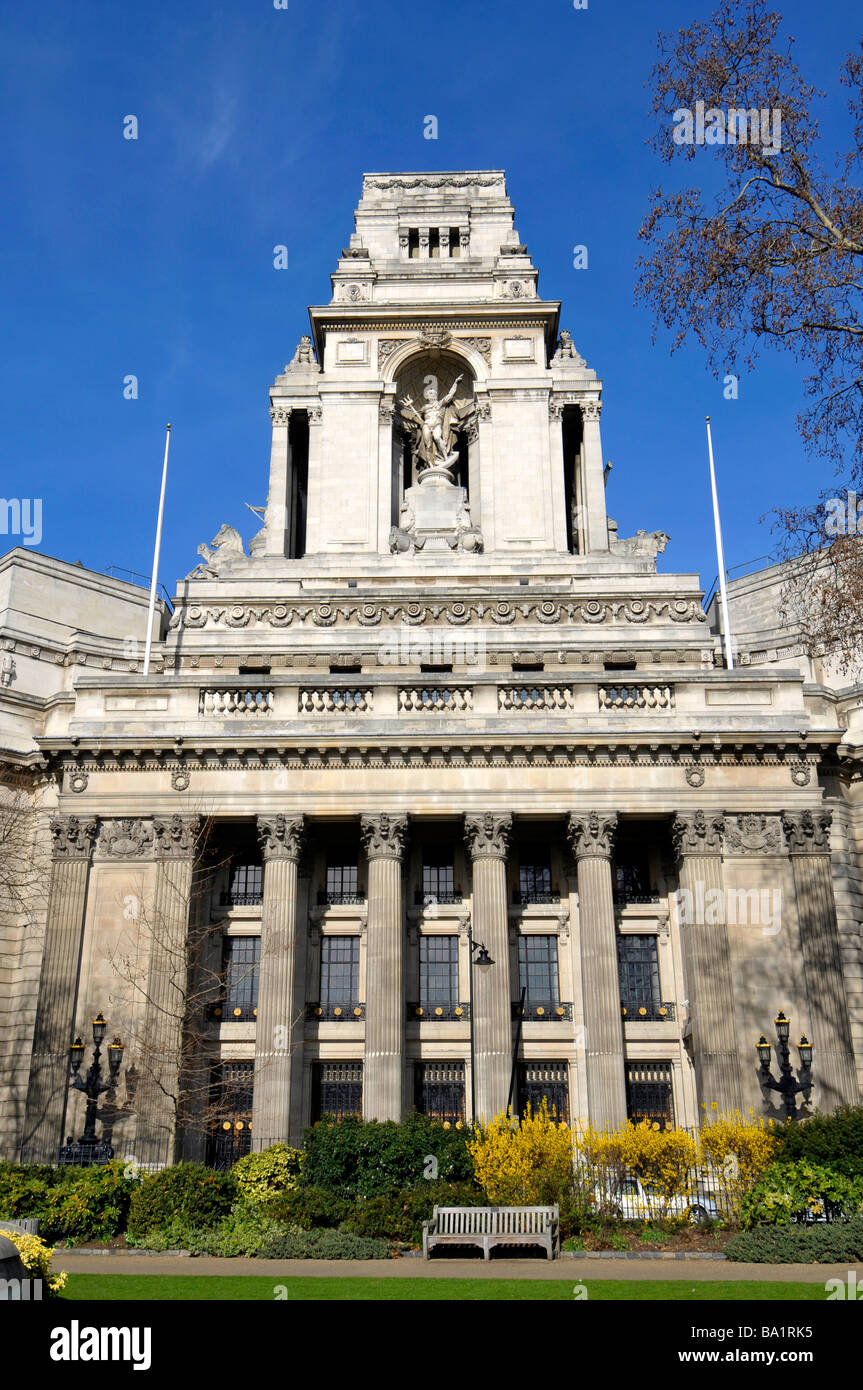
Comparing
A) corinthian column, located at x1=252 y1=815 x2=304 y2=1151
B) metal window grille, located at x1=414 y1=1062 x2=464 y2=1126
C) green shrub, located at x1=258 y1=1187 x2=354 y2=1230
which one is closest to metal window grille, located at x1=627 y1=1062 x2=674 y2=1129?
metal window grille, located at x1=414 y1=1062 x2=464 y2=1126

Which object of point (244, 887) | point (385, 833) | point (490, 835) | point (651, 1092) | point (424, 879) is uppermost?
point (385, 833)

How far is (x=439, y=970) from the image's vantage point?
3884cm

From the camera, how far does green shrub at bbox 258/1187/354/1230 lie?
2781 cm

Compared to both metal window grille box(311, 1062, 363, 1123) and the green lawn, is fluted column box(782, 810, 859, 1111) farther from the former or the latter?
the green lawn

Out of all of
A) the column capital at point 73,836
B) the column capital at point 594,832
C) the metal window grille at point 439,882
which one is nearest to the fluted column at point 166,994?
the column capital at point 73,836

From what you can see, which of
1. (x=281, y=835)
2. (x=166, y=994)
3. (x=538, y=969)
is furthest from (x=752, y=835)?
(x=166, y=994)

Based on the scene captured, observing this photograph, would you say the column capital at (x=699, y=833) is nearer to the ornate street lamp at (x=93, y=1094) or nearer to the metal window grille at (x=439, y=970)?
the metal window grille at (x=439, y=970)

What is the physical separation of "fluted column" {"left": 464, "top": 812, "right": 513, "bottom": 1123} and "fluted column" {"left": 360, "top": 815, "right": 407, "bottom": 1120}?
2256mm

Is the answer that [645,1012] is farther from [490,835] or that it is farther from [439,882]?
[439,882]

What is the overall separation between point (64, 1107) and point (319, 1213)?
1036cm

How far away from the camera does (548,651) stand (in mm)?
43656

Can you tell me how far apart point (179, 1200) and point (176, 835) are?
41.7 ft

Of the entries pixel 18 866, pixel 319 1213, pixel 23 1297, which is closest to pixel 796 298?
pixel 23 1297

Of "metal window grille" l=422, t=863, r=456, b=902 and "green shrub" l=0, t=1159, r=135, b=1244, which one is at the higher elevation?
"metal window grille" l=422, t=863, r=456, b=902
